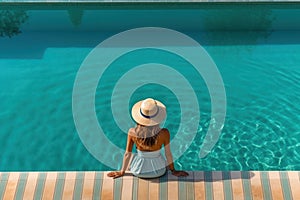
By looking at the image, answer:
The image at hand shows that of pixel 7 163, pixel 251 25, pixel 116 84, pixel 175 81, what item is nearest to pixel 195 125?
pixel 175 81

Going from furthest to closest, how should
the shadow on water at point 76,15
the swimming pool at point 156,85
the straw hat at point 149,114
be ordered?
the shadow on water at point 76,15, the swimming pool at point 156,85, the straw hat at point 149,114

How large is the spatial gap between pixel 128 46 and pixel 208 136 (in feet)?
12.6

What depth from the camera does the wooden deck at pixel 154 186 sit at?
19.4ft

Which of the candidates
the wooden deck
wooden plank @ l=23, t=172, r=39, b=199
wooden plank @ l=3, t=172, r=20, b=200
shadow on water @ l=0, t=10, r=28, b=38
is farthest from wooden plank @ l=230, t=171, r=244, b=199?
shadow on water @ l=0, t=10, r=28, b=38

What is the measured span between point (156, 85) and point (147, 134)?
13.7 ft

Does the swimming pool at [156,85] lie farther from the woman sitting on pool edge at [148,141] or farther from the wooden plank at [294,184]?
the woman sitting on pool edge at [148,141]

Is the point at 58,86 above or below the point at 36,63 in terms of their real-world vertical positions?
below

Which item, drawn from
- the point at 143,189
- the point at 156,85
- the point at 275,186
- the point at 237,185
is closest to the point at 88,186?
the point at 143,189

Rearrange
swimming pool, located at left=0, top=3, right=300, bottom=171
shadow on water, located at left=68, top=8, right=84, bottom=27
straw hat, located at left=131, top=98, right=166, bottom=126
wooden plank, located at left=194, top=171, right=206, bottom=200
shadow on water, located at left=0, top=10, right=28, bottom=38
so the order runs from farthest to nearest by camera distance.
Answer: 1. shadow on water, located at left=68, top=8, right=84, bottom=27
2. shadow on water, located at left=0, top=10, right=28, bottom=38
3. swimming pool, located at left=0, top=3, right=300, bottom=171
4. wooden plank, located at left=194, top=171, right=206, bottom=200
5. straw hat, located at left=131, top=98, right=166, bottom=126

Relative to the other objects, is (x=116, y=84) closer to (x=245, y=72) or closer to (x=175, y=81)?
(x=175, y=81)

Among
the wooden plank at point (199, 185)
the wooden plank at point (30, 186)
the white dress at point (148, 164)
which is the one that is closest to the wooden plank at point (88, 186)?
the white dress at point (148, 164)

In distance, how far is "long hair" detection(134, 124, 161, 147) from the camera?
5.81 metres

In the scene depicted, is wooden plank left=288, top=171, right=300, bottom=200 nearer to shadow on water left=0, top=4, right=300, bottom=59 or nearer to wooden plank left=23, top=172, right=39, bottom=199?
wooden plank left=23, top=172, right=39, bottom=199

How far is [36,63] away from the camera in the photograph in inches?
426
